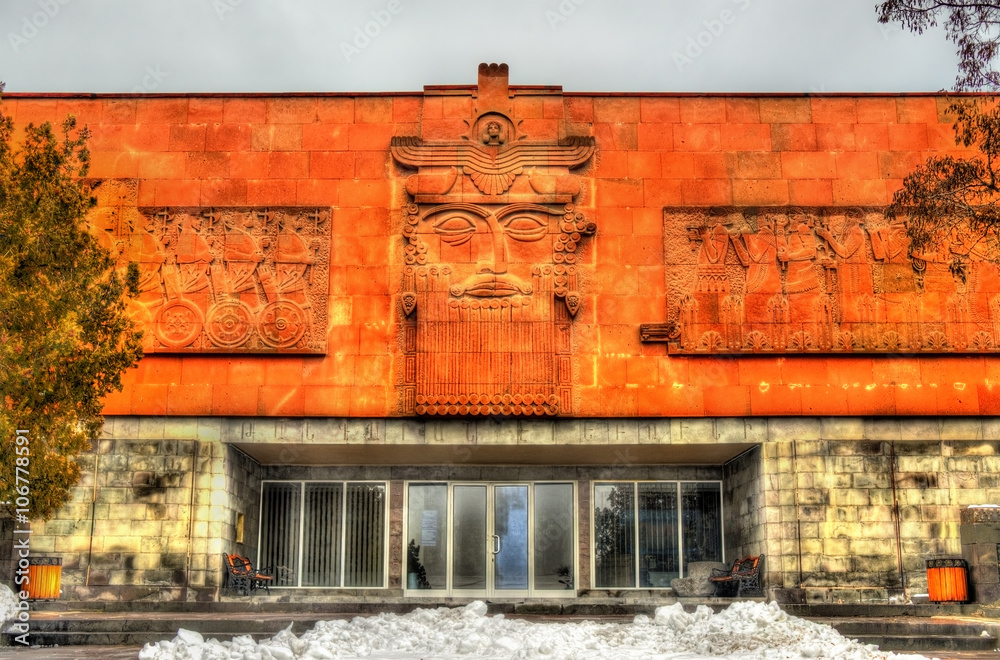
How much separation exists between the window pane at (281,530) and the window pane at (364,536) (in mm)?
1020

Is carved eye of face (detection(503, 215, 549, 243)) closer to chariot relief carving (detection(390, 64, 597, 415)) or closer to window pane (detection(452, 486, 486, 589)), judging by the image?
chariot relief carving (detection(390, 64, 597, 415))

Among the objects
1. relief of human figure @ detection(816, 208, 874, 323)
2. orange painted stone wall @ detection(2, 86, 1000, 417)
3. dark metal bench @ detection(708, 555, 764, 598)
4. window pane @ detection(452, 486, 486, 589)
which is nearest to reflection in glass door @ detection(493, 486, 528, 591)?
window pane @ detection(452, 486, 486, 589)

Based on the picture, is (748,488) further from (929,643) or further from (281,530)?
(281,530)

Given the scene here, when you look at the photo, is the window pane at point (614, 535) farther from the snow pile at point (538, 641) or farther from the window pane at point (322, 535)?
the snow pile at point (538, 641)

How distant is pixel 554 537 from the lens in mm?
20328

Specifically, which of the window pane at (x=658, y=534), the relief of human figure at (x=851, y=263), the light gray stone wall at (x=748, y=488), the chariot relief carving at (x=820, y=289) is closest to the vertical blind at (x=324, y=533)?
the light gray stone wall at (x=748, y=488)

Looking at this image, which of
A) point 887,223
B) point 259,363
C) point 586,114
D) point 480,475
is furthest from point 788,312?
point 259,363

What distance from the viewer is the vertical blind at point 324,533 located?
20172 mm

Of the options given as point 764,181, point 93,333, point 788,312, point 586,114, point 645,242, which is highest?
point 586,114

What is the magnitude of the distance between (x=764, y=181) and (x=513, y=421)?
21.5ft

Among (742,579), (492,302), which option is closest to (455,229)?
(492,302)

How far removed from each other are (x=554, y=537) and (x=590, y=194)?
674 cm

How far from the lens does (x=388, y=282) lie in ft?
62.3

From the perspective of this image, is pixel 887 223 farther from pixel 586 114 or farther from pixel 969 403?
pixel 586 114
